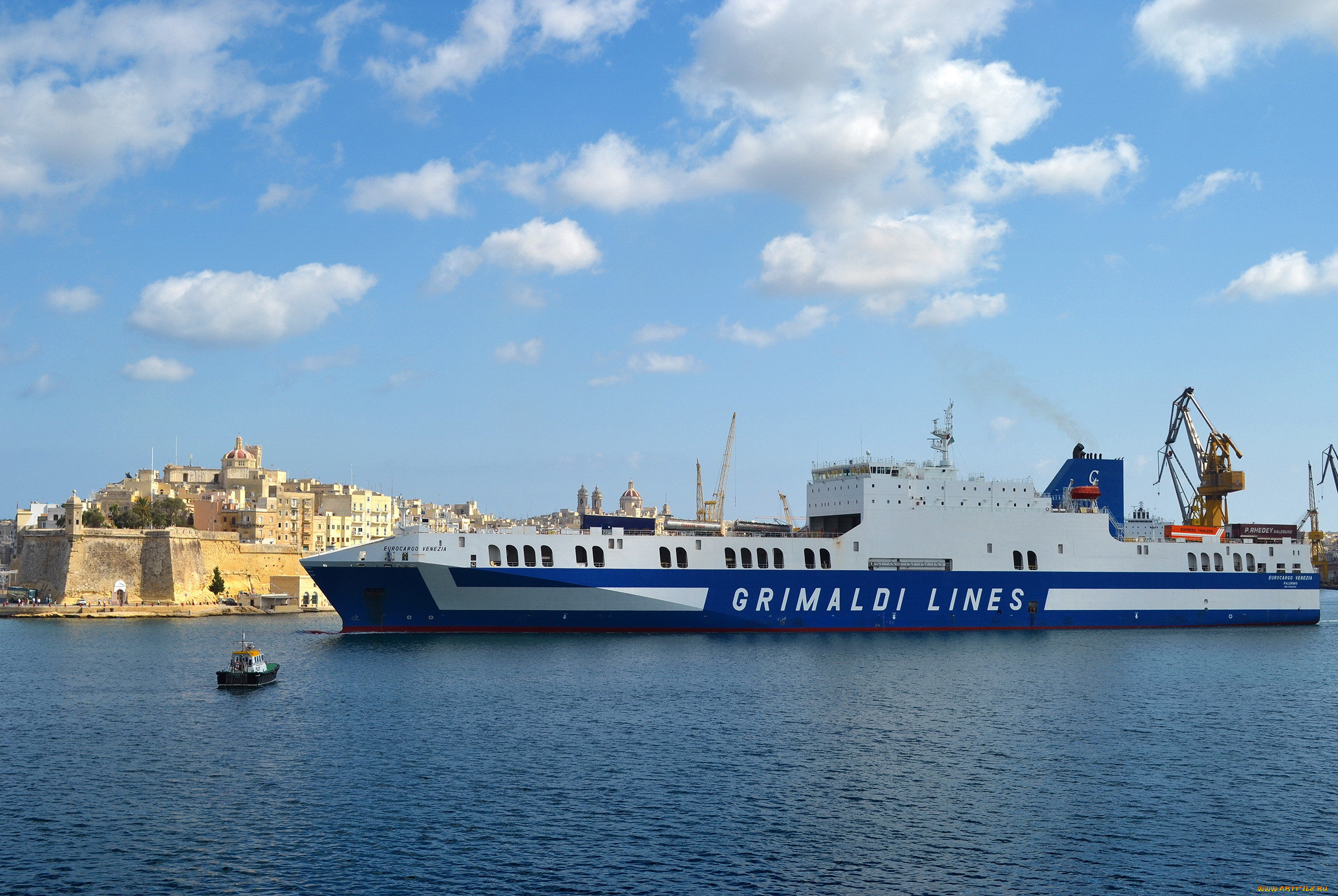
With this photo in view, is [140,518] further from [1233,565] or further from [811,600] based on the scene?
[1233,565]

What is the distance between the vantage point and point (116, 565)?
84625 mm

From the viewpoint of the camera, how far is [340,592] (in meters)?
47.8

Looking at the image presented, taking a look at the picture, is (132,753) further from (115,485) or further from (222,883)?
(115,485)

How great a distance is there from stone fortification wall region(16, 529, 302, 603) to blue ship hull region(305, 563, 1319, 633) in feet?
143

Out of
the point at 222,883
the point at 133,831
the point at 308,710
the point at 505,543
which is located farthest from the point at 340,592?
the point at 222,883

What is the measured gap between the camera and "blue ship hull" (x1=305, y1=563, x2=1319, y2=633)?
47312 mm

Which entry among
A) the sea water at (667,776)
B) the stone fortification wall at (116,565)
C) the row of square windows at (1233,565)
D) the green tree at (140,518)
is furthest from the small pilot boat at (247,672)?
the green tree at (140,518)

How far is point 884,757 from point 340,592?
93.1 ft

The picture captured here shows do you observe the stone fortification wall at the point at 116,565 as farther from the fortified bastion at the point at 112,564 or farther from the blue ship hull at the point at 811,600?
the blue ship hull at the point at 811,600

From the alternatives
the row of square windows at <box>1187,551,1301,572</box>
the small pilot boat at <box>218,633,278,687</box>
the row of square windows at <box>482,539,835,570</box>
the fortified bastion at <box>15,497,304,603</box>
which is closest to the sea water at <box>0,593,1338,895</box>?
the small pilot boat at <box>218,633,278,687</box>

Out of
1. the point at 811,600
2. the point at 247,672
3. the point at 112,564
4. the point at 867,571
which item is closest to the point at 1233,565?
the point at 867,571

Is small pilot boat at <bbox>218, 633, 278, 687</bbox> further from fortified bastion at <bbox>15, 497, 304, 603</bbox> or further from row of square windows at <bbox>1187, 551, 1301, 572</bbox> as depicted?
fortified bastion at <bbox>15, 497, 304, 603</bbox>

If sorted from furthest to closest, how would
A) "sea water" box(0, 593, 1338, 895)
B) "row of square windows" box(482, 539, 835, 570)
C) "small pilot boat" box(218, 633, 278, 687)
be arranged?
"row of square windows" box(482, 539, 835, 570), "small pilot boat" box(218, 633, 278, 687), "sea water" box(0, 593, 1338, 895)

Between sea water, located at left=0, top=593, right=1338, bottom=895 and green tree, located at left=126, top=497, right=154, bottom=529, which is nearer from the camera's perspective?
sea water, located at left=0, top=593, right=1338, bottom=895
